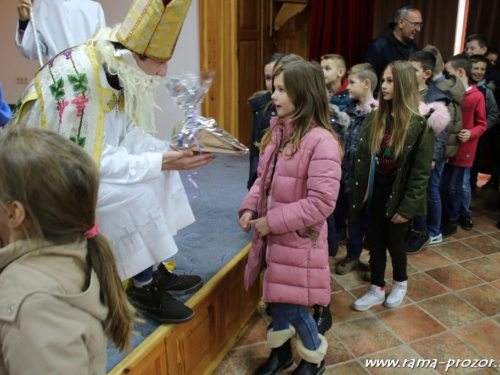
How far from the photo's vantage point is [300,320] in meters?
1.69

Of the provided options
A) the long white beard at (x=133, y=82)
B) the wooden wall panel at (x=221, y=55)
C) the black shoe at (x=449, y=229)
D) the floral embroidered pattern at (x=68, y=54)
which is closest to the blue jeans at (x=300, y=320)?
the long white beard at (x=133, y=82)

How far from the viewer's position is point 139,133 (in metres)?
1.72

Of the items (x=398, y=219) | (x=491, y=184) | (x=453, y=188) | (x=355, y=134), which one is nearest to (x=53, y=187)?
(x=398, y=219)

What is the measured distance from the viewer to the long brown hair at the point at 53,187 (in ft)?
2.79

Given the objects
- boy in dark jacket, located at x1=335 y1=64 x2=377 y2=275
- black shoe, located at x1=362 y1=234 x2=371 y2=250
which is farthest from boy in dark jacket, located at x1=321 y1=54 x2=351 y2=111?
black shoe, located at x1=362 y1=234 x2=371 y2=250

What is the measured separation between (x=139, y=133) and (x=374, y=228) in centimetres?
127

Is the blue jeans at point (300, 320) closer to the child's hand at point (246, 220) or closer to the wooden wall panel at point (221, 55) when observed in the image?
the child's hand at point (246, 220)

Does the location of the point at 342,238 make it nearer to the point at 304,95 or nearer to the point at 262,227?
the point at 262,227

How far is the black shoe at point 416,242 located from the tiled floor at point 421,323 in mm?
53

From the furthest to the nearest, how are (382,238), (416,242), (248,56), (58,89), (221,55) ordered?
(248,56)
(221,55)
(416,242)
(382,238)
(58,89)

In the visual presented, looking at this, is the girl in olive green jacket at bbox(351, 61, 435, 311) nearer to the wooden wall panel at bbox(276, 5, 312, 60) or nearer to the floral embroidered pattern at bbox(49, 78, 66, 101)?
the floral embroidered pattern at bbox(49, 78, 66, 101)

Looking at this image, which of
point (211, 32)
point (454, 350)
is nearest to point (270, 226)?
point (454, 350)

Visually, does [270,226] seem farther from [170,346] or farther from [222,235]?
[222,235]

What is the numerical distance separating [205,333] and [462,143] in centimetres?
227
